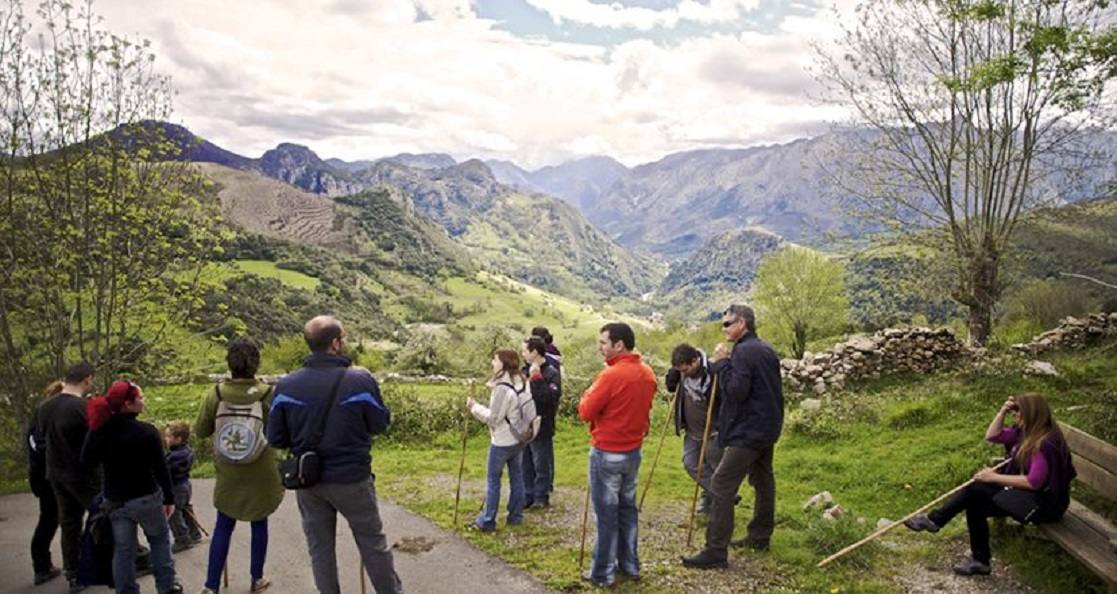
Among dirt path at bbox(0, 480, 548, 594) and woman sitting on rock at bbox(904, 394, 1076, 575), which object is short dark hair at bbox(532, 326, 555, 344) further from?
woman sitting on rock at bbox(904, 394, 1076, 575)

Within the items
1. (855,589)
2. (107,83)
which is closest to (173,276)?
(107,83)

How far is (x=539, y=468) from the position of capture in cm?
1032

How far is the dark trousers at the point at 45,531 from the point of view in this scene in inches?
312

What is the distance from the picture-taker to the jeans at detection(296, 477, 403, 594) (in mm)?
5883

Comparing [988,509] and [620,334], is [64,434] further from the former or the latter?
[988,509]

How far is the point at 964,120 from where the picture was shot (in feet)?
64.8

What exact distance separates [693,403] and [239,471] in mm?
5621

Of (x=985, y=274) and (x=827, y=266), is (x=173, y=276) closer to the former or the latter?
(x=985, y=274)

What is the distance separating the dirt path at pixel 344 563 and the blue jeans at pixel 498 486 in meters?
0.47

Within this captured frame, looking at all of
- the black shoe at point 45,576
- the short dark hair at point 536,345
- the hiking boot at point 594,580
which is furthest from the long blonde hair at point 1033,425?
the black shoe at point 45,576

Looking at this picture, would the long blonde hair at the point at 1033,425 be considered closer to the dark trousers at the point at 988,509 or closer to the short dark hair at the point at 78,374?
the dark trousers at the point at 988,509

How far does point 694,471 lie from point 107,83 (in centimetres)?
1261

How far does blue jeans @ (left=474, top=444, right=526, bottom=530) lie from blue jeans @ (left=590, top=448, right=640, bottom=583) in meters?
1.82

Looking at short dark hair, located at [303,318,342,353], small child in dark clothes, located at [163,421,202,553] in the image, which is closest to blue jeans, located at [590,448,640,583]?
short dark hair, located at [303,318,342,353]
